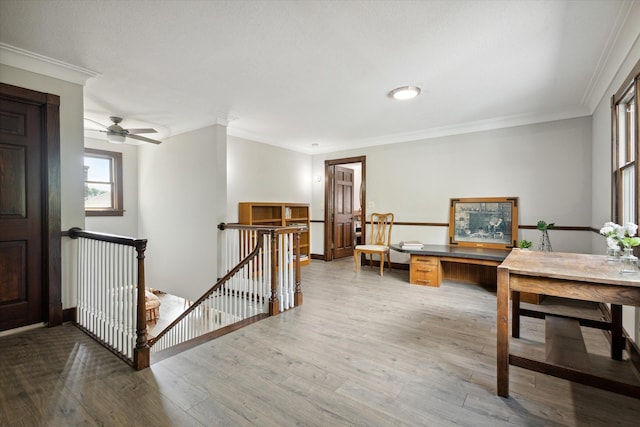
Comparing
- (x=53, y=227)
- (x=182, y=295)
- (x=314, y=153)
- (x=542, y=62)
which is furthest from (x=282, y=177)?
(x=542, y=62)

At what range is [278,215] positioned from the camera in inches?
220

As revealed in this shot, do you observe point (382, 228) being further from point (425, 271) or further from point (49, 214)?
point (49, 214)

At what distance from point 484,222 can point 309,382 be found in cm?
385

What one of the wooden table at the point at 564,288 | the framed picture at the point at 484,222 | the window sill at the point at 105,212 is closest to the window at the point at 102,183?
the window sill at the point at 105,212

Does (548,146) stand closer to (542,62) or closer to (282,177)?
(542,62)

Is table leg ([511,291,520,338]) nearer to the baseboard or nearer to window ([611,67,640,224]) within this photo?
window ([611,67,640,224])

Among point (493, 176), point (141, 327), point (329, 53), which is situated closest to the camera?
point (141, 327)

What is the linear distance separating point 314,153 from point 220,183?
2680 mm

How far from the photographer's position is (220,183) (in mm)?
4418

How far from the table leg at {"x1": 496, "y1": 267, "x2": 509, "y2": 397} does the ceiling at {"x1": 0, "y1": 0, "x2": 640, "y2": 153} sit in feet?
5.82

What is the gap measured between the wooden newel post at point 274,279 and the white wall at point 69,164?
1.92m

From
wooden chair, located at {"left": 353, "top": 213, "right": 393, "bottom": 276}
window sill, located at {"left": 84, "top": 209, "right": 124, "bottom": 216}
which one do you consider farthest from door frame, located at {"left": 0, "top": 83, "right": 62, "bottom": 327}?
wooden chair, located at {"left": 353, "top": 213, "right": 393, "bottom": 276}

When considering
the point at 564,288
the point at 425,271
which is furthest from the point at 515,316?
Answer: the point at 425,271

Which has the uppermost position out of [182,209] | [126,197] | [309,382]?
[126,197]
